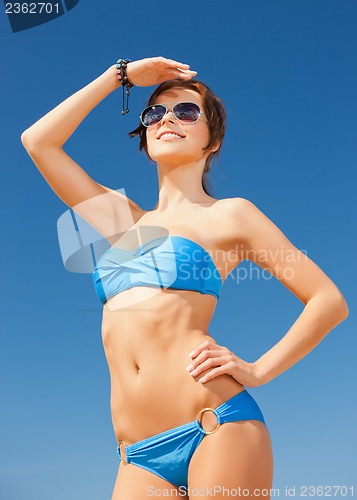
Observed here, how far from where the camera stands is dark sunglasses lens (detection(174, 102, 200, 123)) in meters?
4.41

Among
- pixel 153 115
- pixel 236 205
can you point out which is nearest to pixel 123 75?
pixel 153 115

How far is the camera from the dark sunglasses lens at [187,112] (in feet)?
14.5

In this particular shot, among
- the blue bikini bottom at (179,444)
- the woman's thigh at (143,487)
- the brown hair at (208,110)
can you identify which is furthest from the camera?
the brown hair at (208,110)

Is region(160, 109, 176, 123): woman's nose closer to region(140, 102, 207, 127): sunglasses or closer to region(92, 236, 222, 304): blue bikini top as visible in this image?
region(140, 102, 207, 127): sunglasses

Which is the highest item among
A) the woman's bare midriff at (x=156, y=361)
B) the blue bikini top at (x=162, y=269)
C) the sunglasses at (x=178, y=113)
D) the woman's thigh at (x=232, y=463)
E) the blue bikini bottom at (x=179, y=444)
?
the sunglasses at (x=178, y=113)

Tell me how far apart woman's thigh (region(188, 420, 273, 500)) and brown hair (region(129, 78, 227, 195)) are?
1.84 m

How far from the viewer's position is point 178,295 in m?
3.68

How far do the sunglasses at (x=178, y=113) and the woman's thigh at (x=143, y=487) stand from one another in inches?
88.3

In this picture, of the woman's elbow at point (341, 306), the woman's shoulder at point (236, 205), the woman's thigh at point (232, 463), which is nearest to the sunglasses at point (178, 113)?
the woman's shoulder at point (236, 205)

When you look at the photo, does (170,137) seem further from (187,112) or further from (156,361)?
(156,361)

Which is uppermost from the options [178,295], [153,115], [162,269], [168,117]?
[153,115]

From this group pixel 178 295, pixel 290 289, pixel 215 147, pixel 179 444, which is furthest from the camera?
pixel 215 147

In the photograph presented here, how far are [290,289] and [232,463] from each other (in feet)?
3.66

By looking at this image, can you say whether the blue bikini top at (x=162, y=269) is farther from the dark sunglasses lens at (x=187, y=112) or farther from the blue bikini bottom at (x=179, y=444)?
the dark sunglasses lens at (x=187, y=112)
